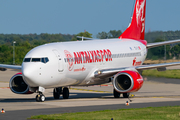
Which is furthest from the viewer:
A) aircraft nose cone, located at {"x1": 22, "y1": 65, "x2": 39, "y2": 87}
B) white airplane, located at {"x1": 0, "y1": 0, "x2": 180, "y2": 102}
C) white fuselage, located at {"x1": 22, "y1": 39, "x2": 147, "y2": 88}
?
white airplane, located at {"x1": 0, "y1": 0, "x2": 180, "y2": 102}

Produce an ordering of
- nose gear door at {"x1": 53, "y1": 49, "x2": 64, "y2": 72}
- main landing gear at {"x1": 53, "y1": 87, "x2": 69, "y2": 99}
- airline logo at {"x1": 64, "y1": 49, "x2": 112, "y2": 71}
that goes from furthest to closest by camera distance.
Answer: main landing gear at {"x1": 53, "y1": 87, "x2": 69, "y2": 99}
airline logo at {"x1": 64, "y1": 49, "x2": 112, "y2": 71}
nose gear door at {"x1": 53, "y1": 49, "x2": 64, "y2": 72}

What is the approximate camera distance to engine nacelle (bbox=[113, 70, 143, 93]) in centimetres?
2770

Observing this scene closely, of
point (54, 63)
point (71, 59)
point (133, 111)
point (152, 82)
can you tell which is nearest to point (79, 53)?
point (71, 59)

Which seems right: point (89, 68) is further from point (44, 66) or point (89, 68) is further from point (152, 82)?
point (152, 82)

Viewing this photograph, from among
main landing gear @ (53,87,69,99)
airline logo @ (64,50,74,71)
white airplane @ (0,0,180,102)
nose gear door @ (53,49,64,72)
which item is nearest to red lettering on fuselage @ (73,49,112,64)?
white airplane @ (0,0,180,102)

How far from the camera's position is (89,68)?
29094mm

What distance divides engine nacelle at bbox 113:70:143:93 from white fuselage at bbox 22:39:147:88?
2134 mm

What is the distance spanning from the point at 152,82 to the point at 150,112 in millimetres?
25709

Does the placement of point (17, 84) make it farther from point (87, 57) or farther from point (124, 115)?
point (124, 115)

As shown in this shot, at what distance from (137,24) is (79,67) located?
13.7 metres

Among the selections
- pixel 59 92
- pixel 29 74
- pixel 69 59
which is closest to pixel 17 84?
pixel 59 92

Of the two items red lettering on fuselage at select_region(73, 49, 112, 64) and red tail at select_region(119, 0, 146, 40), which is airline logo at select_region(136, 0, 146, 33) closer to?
red tail at select_region(119, 0, 146, 40)

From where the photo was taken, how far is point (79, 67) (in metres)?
27.8

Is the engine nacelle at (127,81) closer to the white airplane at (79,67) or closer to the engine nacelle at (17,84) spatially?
the white airplane at (79,67)
